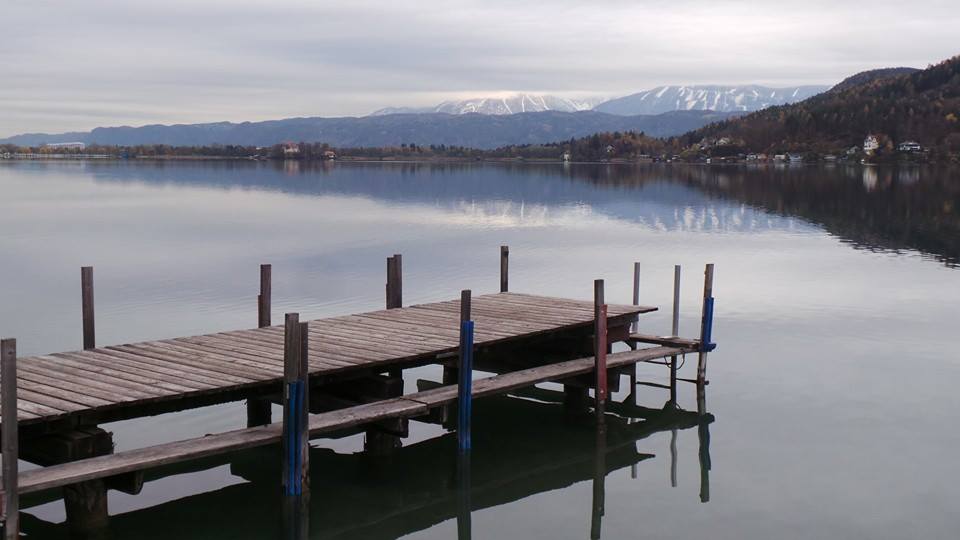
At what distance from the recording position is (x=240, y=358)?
57.7 feet

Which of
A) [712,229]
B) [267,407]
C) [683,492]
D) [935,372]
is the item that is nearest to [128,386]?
[267,407]

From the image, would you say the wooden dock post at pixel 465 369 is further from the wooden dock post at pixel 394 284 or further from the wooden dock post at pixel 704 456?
the wooden dock post at pixel 394 284

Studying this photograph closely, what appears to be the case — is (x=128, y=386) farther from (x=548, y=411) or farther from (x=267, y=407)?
(x=548, y=411)

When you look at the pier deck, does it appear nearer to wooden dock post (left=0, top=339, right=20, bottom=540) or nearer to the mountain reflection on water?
wooden dock post (left=0, top=339, right=20, bottom=540)

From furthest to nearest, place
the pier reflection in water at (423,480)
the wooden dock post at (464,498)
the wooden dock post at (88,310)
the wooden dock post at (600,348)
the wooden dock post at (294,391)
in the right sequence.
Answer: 1. the wooden dock post at (600,348)
2. the wooden dock post at (88,310)
3. the wooden dock post at (464,498)
4. the pier reflection in water at (423,480)
5. the wooden dock post at (294,391)

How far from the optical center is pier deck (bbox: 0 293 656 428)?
48.3 ft

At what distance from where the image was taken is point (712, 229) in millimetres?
68062

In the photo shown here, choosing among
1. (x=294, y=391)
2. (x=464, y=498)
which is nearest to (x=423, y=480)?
(x=464, y=498)

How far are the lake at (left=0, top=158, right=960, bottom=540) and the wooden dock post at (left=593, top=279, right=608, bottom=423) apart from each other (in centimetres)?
76

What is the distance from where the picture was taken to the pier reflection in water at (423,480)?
15.4 meters

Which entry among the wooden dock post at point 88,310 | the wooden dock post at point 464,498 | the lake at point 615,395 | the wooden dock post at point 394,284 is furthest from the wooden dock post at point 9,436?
the wooden dock post at point 394,284

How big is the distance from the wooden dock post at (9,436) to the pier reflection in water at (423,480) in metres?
2.16

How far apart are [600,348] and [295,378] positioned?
23.2 ft

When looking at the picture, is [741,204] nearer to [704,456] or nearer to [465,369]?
[704,456]
